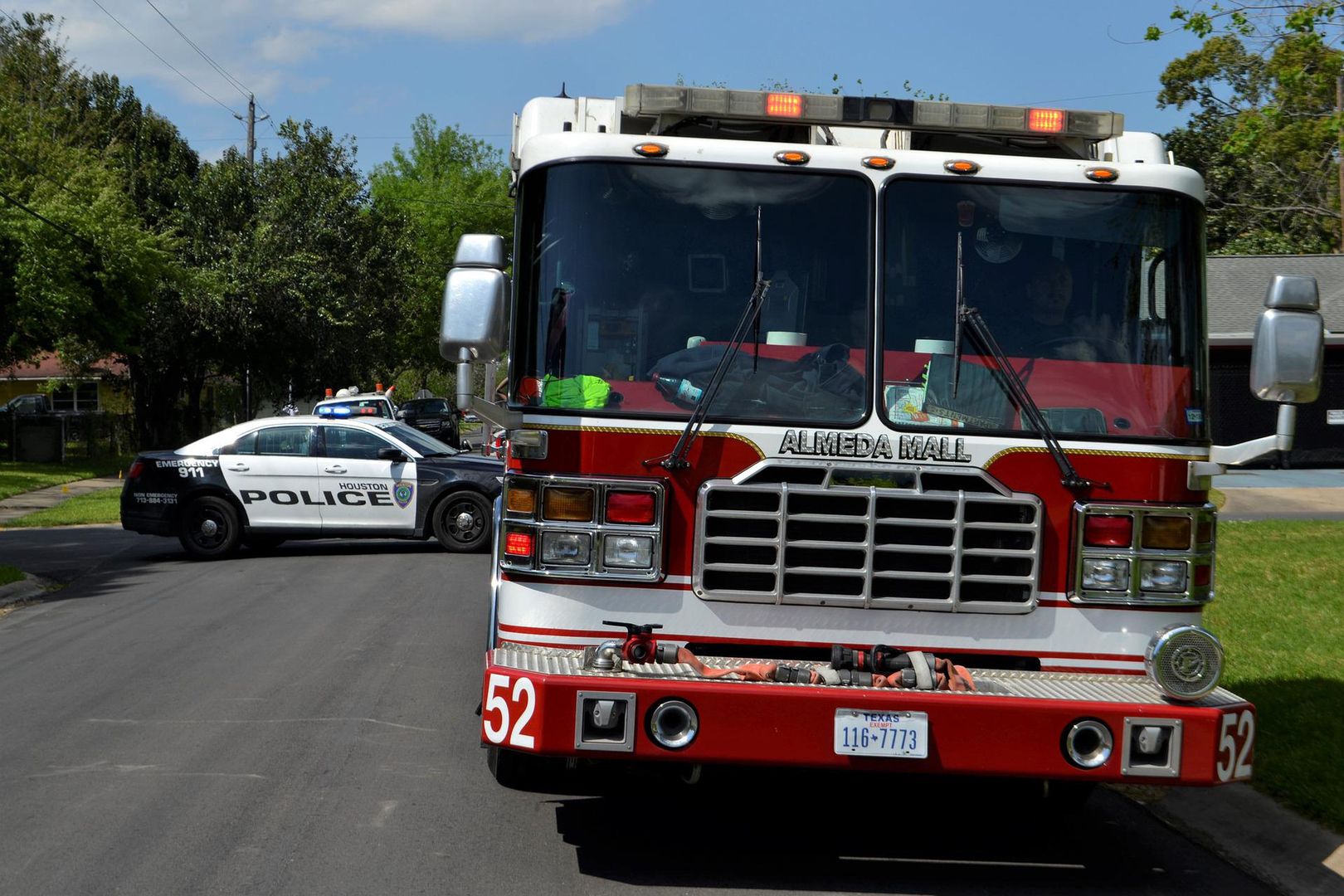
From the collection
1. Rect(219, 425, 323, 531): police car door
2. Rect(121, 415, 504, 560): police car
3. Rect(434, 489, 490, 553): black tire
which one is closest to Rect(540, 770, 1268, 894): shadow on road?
Rect(434, 489, 490, 553): black tire

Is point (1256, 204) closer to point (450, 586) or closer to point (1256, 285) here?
point (1256, 285)

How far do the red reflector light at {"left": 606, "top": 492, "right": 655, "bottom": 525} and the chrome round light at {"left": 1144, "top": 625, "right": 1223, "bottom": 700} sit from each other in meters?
1.86

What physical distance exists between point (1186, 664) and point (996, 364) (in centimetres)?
131

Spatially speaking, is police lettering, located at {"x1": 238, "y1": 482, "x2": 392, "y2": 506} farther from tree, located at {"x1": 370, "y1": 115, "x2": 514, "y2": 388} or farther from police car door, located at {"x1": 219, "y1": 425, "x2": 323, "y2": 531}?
tree, located at {"x1": 370, "y1": 115, "x2": 514, "y2": 388}

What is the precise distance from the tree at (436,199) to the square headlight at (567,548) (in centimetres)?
5756

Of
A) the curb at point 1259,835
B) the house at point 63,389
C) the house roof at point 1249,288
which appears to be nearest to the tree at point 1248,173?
the house roof at point 1249,288

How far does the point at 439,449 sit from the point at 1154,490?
11.6m

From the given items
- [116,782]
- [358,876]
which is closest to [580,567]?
[358,876]

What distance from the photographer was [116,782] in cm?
668

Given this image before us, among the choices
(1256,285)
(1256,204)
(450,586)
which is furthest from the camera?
(1256,204)

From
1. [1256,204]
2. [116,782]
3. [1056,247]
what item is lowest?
[116,782]

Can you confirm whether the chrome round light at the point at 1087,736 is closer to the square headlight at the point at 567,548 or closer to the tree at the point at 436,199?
the square headlight at the point at 567,548

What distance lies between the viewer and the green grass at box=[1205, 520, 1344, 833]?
6.70 meters

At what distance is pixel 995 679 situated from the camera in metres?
5.30
